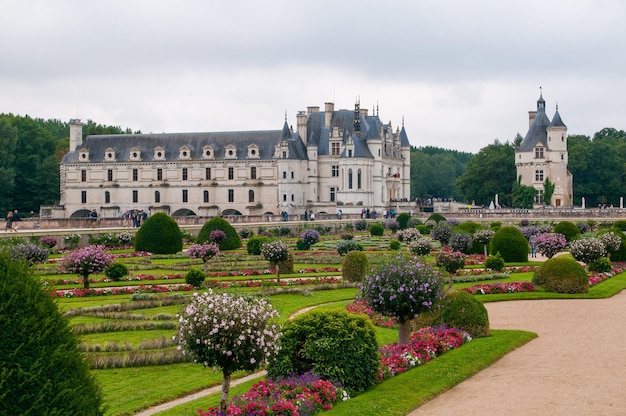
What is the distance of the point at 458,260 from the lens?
25.9 metres

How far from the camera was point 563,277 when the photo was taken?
2259cm

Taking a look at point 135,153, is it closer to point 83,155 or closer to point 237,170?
point 83,155

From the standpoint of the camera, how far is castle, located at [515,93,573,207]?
7794cm

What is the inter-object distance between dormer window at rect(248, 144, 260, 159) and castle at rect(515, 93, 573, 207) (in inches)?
943

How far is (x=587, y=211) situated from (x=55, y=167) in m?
47.9

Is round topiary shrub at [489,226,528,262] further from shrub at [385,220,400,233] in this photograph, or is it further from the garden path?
shrub at [385,220,400,233]

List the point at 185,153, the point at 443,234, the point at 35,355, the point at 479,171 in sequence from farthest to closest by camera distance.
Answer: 1. the point at 479,171
2. the point at 185,153
3. the point at 443,234
4. the point at 35,355

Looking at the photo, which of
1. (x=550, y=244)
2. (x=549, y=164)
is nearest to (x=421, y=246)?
(x=550, y=244)

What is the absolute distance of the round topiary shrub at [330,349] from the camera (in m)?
11.2

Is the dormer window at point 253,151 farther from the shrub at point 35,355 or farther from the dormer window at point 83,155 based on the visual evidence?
the shrub at point 35,355

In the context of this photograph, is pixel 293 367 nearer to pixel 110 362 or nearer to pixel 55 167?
pixel 110 362

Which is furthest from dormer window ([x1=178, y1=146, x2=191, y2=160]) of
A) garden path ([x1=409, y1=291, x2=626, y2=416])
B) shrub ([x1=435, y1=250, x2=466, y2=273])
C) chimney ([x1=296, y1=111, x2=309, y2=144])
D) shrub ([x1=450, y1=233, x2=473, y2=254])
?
garden path ([x1=409, y1=291, x2=626, y2=416])

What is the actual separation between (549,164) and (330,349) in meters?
70.5

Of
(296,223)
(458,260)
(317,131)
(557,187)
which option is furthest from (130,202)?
(458,260)
